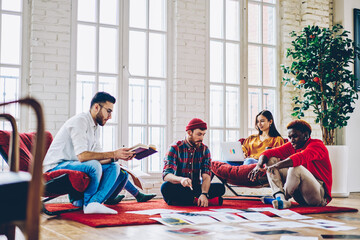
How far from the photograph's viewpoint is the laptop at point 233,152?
5273 millimetres

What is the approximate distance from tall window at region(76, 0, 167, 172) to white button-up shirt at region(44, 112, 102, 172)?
4.68ft

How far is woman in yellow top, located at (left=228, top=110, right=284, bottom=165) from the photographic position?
17.7ft

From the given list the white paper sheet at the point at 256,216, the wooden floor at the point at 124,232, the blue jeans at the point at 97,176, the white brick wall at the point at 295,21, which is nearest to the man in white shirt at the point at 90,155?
the blue jeans at the point at 97,176

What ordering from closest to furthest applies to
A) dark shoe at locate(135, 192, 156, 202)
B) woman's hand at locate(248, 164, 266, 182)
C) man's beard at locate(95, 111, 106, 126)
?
1. man's beard at locate(95, 111, 106, 126)
2. woman's hand at locate(248, 164, 266, 182)
3. dark shoe at locate(135, 192, 156, 202)

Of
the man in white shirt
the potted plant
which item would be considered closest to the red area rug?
the man in white shirt

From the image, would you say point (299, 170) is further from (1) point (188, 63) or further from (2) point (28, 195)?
(2) point (28, 195)

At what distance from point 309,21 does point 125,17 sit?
2.83m

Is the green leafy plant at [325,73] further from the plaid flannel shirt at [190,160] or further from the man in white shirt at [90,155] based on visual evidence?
the man in white shirt at [90,155]

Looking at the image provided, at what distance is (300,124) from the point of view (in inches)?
170

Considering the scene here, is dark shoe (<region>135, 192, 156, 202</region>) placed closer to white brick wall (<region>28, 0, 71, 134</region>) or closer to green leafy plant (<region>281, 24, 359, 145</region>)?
white brick wall (<region>28, 0, 71, 134</region>)

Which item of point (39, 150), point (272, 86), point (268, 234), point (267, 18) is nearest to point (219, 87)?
point (272, 86)

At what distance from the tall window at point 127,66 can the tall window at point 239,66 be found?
789 mm

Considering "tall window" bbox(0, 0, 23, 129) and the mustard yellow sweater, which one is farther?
the mustard yellow sweater

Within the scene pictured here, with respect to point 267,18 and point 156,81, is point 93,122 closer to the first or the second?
point 156,81
